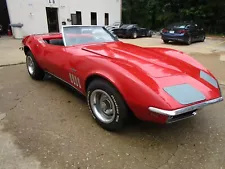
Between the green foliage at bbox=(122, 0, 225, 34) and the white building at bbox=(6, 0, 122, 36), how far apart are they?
8750 mm

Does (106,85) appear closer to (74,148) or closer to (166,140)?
(74,148)

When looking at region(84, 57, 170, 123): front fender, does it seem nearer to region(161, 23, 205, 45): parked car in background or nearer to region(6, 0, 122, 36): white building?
region(161, 23, 205, 45): parked car in background

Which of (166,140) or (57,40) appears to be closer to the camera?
(166,140)

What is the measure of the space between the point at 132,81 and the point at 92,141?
925mm

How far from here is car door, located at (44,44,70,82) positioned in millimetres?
3198

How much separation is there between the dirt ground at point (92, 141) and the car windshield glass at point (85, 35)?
1.11 m

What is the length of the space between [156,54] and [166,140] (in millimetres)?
1337

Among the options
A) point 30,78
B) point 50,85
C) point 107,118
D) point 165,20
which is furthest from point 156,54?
point 165,20

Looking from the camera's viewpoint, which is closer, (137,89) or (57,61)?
(137,89)

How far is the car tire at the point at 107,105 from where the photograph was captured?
7.61 ft

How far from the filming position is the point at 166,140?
8.15 feet

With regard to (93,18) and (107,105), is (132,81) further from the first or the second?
(93,18)

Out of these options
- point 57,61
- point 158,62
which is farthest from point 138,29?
point 158,62

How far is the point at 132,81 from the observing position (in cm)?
215
